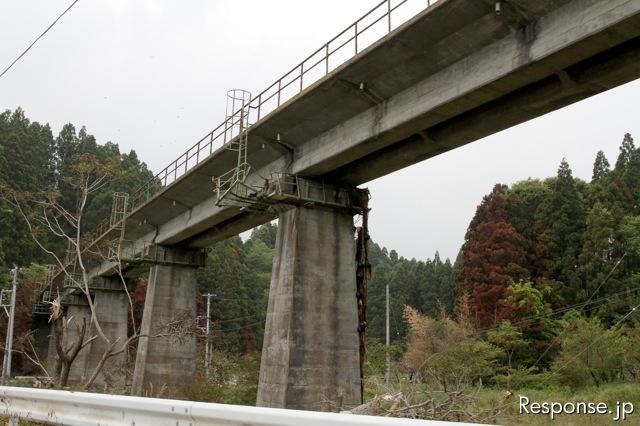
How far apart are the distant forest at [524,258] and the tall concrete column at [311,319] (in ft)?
25.8

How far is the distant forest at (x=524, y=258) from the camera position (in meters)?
42.1

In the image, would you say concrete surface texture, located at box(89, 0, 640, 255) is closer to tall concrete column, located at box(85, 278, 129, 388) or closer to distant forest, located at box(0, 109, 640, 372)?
distant forest, located at box(0, 109, 640, 372)

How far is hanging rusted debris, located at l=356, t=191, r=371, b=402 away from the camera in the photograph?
18281 mm

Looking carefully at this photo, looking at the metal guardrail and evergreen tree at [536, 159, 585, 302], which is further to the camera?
evergreen tree at [536, 159, 585, 302]

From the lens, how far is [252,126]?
18.5 meters

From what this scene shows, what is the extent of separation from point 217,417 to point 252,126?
14936 millimetres

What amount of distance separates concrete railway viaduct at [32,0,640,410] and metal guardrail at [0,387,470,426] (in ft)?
29.6

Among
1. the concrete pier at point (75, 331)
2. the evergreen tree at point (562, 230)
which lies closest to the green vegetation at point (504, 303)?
the evergreen tree at point (562, 230)

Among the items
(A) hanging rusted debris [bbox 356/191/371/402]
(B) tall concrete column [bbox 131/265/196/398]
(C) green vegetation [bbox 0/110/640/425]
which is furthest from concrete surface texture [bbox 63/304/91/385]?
(A) hanging rusted debris [bbox 356/191/371/402]

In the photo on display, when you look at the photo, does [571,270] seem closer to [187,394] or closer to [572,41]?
[187,394]

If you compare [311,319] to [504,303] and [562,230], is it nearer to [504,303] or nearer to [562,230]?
[504,303]

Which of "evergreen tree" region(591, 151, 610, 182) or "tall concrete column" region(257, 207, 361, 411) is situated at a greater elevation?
"evergreen tree" region(591, 151, 610, 182)

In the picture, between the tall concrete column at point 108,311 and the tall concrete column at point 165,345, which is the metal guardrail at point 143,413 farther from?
the tall concrete column at point 108,311

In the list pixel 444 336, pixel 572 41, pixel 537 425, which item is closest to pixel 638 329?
pixel 444 336
